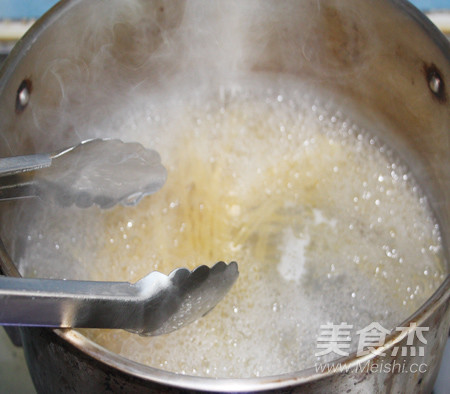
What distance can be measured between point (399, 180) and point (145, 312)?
0.36 m

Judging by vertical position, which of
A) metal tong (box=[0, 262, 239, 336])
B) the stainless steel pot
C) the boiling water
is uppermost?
the stainless steel pot

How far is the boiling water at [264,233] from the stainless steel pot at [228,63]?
3 centimetres

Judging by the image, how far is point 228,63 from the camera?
716mm

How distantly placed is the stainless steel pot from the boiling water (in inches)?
1.2

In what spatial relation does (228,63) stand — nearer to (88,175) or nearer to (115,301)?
(88,175)

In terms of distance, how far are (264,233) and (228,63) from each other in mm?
199

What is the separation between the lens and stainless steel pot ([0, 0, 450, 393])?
552mm

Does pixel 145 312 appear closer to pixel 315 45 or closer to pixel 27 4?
pixel 315 45

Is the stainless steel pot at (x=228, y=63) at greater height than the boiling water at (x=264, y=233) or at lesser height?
greater

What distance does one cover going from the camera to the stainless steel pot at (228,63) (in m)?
0.55

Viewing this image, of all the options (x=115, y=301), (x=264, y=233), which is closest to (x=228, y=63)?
(x=264, y=233)

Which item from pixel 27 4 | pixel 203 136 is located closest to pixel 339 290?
pixel 203 136

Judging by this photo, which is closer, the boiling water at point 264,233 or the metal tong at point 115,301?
the metal tong at point 115,301

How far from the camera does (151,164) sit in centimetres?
61
